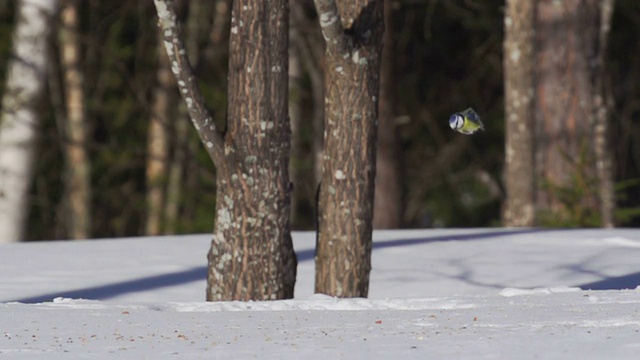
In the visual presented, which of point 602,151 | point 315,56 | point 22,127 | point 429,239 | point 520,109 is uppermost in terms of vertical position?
point 315,56

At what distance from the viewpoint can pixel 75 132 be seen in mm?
21734

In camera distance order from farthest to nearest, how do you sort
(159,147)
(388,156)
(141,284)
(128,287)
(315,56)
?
(159,147), (315,56), (388,156), (141,284), (128,287)

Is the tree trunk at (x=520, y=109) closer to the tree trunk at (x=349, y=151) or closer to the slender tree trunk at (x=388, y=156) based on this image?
the slender tree trunk at (x=388, y=156)

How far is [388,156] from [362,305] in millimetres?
8450

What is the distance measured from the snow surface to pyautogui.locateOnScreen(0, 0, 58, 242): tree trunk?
3.16 meters

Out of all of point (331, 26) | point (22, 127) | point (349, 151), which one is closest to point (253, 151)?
point (349, 151)

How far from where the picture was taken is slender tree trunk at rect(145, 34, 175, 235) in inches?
854

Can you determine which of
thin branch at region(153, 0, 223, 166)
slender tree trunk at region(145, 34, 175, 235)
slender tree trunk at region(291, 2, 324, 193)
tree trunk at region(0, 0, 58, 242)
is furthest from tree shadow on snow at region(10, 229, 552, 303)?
slender tree trunk at region(145, 34, 175, 235)

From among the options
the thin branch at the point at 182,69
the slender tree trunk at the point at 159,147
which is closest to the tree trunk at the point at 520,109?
the thin branch at the point at 182,69

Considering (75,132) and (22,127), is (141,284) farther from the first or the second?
(75,132)

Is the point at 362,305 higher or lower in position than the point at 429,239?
lower

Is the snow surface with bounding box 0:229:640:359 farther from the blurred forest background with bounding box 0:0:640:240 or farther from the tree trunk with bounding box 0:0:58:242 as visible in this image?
the blurred forest background with bounding box 0:0:640:240

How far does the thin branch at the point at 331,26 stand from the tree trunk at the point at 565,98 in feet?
21.2

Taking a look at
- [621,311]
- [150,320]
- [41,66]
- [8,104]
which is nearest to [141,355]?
[150,320]
